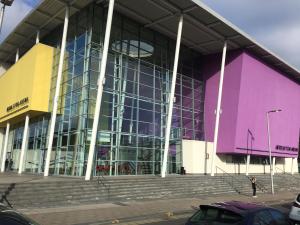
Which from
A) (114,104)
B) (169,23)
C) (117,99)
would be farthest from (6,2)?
(169,23)

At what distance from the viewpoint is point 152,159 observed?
119 ft

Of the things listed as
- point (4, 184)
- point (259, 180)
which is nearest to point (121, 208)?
point (4, 184)

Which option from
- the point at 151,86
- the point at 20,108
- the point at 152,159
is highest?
the point at 151,86

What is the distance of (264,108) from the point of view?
45.6m

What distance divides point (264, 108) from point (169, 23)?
615 inches

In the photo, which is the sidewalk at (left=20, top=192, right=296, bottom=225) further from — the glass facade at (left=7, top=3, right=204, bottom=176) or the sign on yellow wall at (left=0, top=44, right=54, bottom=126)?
the sign on yellow wall at (left=0, top=44, right=54, bottom=126)

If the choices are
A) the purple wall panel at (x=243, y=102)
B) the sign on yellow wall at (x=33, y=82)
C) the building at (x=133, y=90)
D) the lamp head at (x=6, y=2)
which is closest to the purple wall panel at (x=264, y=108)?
the purple wall panel at (x=243, y=102)

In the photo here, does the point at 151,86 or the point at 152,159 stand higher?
the point at 151,86

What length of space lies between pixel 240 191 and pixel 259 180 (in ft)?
23.4

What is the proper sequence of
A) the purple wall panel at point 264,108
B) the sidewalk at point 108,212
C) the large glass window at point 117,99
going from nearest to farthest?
the sidewalk at point 108,212 < the large glass window at point 117,99 < the purple wall panel at point 264,108

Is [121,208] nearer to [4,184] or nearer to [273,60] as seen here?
[4,184]

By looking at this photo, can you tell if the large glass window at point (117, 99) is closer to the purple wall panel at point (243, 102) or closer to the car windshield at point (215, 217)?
the purple wall panel at point (243, 102)

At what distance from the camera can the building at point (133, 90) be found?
3228 centimetres

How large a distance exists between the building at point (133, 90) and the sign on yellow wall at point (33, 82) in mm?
90
